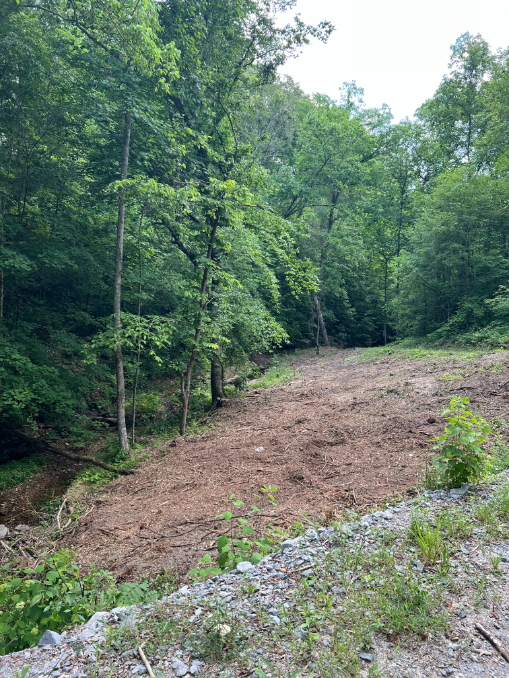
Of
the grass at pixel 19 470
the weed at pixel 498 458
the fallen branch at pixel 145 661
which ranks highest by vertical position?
the weed at pixel 498 458

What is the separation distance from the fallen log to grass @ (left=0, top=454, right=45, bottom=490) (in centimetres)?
22

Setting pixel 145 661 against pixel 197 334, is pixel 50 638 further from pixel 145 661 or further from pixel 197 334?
pixel 197 334

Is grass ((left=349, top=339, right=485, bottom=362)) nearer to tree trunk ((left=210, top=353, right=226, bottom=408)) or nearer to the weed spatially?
the weed

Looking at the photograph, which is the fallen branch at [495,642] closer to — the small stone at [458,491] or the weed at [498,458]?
the small stone at [458,491]

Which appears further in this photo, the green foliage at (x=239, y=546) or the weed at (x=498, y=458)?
the weed at (x=498, y=458)

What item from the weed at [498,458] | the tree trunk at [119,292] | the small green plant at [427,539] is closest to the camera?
the small green plant at [427,539]

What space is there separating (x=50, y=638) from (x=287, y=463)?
341 cm

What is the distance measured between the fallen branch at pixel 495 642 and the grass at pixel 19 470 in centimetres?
717

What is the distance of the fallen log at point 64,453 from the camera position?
6665 mm

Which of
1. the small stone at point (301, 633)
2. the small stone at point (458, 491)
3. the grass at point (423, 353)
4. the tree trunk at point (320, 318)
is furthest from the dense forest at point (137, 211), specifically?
the tree trunk at point (320, 318)

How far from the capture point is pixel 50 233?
889cm

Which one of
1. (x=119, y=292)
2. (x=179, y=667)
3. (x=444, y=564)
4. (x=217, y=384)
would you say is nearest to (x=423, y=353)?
(x=217, y=384)

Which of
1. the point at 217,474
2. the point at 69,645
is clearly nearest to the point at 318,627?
the point at 69,645

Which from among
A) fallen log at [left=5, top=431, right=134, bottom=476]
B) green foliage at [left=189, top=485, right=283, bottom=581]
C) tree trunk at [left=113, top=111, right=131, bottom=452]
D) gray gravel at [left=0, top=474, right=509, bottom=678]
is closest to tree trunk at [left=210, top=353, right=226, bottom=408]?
tree trunk at [left=113, top=111, right=131, bottom=452]
